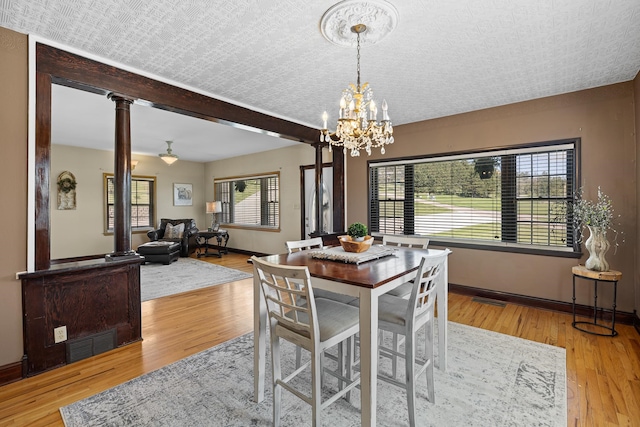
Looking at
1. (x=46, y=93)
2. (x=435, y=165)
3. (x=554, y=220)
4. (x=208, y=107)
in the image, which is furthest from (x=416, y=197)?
(x=46, y=93)

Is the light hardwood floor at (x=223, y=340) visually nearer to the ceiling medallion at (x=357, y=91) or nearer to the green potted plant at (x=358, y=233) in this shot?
the green potted plant at (x=358, y=233)

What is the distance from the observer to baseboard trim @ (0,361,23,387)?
2206 millimetres

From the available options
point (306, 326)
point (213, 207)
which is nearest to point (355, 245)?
point (306, 326)

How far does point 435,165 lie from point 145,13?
3968mm

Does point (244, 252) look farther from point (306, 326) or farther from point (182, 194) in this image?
point (306, 326)

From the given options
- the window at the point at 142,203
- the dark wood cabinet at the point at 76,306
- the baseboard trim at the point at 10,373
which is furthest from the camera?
the window at the point at 142,203

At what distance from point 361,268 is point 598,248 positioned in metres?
2.81

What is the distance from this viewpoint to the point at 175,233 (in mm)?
7570

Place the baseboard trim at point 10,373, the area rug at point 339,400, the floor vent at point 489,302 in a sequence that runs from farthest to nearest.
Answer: the floor vent at point 489,302
the baseboard trim at point 10,373
the area rug at point 339,400

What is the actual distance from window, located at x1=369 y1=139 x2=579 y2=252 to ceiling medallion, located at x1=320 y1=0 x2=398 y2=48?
8.87ft

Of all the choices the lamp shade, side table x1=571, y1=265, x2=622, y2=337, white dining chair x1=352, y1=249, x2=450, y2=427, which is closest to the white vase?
side table x1=571, y1=265, x2=622, y2=337

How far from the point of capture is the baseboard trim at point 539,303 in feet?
10.8

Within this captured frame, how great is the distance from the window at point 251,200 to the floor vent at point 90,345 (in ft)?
15.5

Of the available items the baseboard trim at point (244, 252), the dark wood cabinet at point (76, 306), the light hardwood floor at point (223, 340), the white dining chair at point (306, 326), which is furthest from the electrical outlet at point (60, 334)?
the baseboard trim at point (244, 252)
